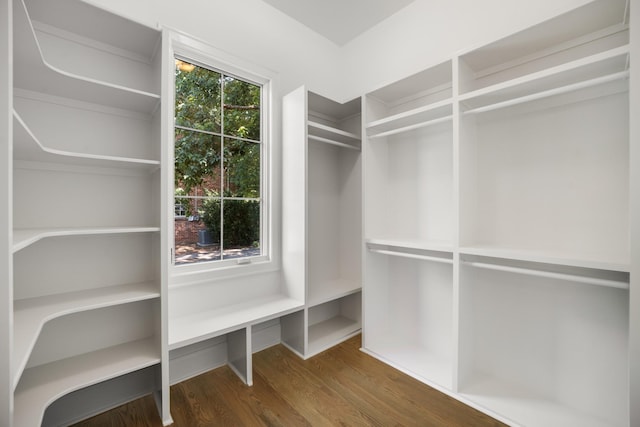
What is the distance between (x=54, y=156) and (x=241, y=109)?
137cm

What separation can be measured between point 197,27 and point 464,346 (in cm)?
302

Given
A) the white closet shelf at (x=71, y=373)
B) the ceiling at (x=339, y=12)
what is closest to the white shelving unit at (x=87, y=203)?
the white closet shelf at (x=71, y=373)

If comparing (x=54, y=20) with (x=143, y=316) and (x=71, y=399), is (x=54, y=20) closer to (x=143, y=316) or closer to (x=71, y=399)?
(x=143, y=316)

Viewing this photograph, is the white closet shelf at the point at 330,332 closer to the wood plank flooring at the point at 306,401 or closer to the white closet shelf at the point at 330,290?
the wood plank flooring at the point at 306,401

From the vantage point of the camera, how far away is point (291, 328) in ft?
8.42

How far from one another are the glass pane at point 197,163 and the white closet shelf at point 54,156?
0.34m

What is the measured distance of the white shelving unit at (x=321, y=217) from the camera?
245cm

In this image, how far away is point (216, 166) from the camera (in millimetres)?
2355

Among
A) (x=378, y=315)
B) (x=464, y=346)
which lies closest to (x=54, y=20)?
(x=378, y=315)

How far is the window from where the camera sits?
2203 millimetres

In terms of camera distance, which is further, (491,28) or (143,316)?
(491,28)

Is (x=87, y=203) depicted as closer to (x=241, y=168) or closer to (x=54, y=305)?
(x=54, y=305)

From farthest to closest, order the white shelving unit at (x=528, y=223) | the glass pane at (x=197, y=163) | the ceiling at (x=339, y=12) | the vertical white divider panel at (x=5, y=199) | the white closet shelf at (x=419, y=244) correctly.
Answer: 1. the ceiling at (x=339, y=12)
2. the glass pane at (x=197, y=163)
3. the white closet shelf at (x=419, y=244)
4. the white shelving unit at (x=528, y=223)
5. the vertical white divider panel at (x=5, y=199)

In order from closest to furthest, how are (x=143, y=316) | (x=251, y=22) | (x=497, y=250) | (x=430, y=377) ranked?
1. (x=497, y=250)
2. (x=143, y=316)
3. (x=430, y=377)
4. (x=251, y=22)
